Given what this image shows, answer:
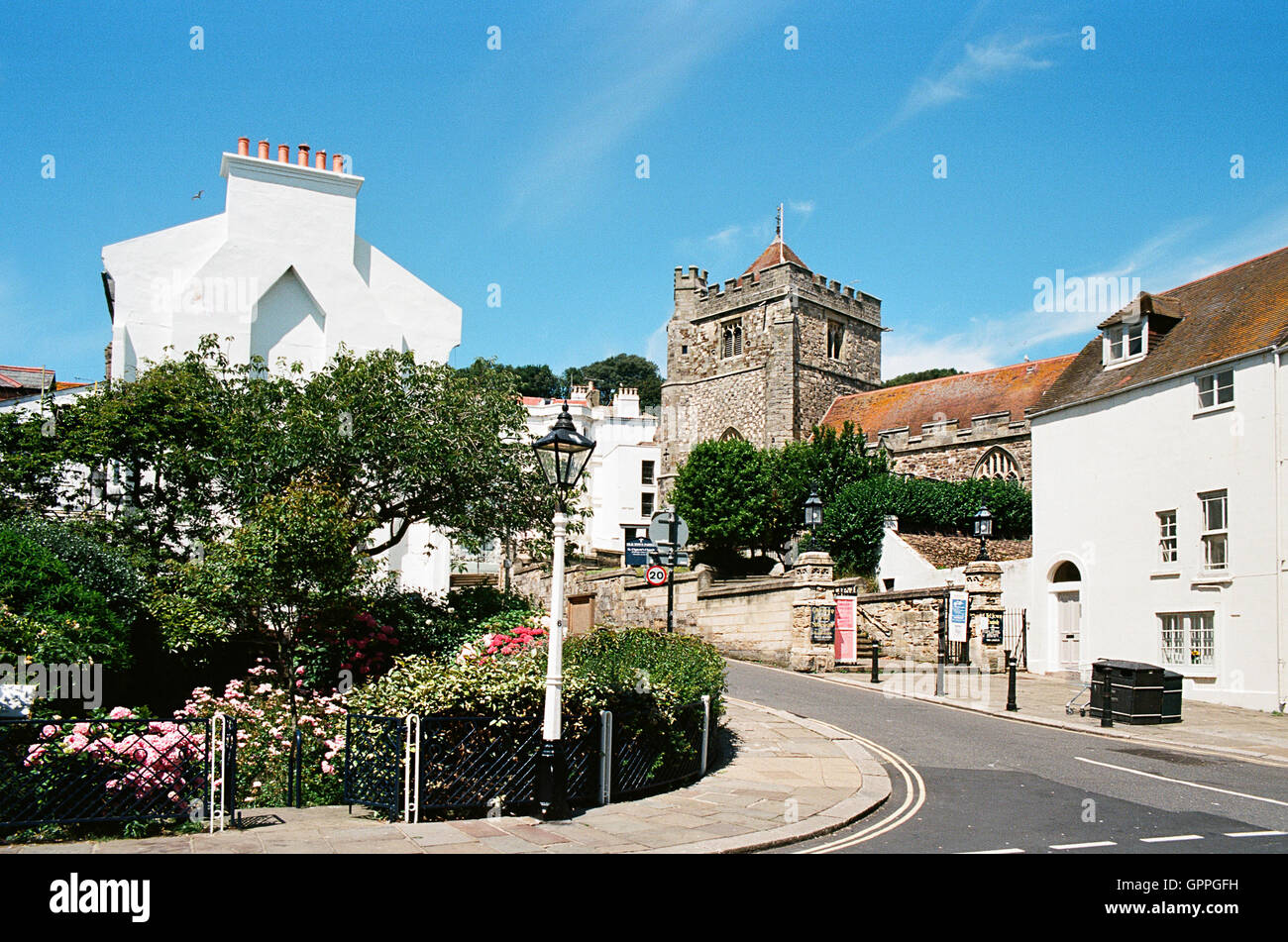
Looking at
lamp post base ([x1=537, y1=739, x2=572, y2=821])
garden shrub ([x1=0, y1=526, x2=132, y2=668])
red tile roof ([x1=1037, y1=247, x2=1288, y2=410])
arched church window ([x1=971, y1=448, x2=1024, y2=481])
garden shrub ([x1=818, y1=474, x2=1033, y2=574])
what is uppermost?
red tile roof ([x1=1037, y1=247, x2=1288, y2=410])

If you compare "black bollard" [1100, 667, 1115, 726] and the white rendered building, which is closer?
"black bollard" [1100, 667, 1115, 726]

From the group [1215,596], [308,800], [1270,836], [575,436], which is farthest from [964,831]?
[1215,596]

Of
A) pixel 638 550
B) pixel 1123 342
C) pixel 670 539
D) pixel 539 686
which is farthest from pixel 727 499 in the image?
pixel 539 686

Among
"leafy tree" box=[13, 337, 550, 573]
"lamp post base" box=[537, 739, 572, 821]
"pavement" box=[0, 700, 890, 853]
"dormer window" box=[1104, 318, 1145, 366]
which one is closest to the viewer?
"pavement" box=[0, 700, 890, 853]

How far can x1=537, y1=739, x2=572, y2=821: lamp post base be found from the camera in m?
9.22

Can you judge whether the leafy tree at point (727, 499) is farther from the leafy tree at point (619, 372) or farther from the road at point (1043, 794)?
the leafy tree at point (619, 372)

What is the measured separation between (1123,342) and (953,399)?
2280cm

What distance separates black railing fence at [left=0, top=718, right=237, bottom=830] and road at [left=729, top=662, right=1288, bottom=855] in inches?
220

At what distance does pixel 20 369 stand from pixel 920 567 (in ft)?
120

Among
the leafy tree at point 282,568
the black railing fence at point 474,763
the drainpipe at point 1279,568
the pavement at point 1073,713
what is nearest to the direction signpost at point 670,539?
the pavement at point 1073,713

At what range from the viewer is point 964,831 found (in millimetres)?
9016

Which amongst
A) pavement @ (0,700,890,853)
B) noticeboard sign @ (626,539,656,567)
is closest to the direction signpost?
noticeboard sign @ (626,539,656,567)

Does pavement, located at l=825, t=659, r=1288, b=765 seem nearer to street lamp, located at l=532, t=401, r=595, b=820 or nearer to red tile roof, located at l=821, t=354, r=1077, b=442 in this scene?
street lamp, located at l=532, t=401, r=595, b=820

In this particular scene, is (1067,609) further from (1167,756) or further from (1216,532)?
(1167,756)
